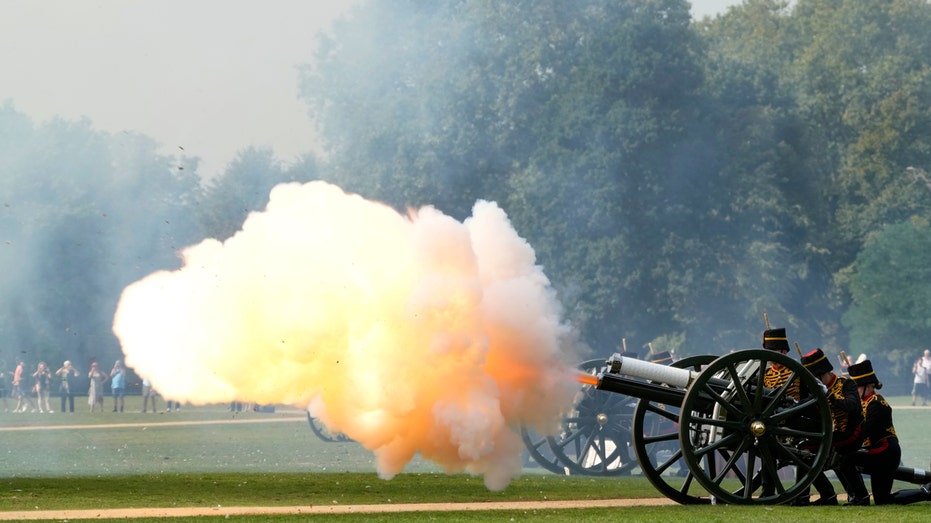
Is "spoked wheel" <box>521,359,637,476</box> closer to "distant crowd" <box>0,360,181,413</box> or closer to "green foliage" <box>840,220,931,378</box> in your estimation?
"distant crowd" <box>0,360,181,413</box>

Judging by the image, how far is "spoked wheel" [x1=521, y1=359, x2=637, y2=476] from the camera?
24.1 metres

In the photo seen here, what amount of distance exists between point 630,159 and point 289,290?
A: 34.4 meters

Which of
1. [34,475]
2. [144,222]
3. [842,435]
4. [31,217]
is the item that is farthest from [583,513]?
[144,222]

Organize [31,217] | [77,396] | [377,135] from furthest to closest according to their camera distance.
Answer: [77,396] → [377,135] → [31,217]

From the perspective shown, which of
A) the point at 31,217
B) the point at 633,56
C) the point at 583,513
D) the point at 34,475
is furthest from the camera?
the point at 633,56

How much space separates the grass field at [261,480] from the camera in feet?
53.9

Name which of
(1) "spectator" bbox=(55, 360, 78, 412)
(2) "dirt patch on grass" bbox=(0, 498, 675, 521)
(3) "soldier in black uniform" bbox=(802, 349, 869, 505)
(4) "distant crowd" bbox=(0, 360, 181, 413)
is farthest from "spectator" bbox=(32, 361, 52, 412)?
(3) "soldier in black uniform" bbox=(802, 349, 869, 505)

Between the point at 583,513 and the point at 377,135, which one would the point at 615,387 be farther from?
the point at 377,135

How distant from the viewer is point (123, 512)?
55.0 feet

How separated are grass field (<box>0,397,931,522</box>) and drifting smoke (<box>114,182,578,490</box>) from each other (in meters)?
1.15

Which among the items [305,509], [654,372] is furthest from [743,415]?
[305,509]

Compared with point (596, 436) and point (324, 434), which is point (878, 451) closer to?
point (596, 436)

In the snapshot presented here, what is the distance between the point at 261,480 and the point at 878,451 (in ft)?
28.1

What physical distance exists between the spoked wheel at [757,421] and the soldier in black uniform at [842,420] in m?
0.66
